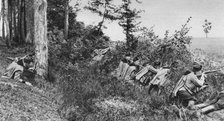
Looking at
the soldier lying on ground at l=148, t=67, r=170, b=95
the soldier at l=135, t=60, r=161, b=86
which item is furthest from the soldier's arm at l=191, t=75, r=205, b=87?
the soldier at l=135, t=60, r=161, b=86

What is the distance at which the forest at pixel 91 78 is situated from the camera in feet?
26.9

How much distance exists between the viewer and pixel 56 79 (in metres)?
12.5

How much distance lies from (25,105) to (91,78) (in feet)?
17.9

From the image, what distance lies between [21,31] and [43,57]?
35.7 ft

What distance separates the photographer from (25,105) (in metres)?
7.70

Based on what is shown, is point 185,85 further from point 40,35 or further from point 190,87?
point 40,35

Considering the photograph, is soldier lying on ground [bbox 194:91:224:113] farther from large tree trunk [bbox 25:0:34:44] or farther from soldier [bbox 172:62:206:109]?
large tree trunk [bbox 25:0:34:44]

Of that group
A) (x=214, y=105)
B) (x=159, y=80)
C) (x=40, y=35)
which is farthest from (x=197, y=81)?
(x=40, y=35)

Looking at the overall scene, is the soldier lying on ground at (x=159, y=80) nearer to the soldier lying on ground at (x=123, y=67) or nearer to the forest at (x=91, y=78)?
the forest at (x=91, y=78)

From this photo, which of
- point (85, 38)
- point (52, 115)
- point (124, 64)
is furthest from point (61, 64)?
point (52, 115)

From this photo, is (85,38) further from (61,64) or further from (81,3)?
(61,64)

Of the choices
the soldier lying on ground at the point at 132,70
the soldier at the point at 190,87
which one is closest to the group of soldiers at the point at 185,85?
the soldier at the point at 190,87

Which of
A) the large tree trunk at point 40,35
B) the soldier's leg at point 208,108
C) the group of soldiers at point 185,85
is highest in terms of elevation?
the large tree trunk at point 40,35

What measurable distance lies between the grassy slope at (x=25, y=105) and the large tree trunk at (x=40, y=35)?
270 centimetres
